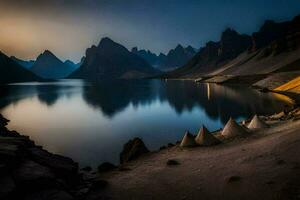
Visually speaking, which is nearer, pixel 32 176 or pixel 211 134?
pixel 32 176

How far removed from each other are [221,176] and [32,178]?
1174 centimetres

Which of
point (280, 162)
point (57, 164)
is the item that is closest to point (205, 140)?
point (280, 162)

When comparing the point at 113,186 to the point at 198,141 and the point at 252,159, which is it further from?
the point at 198,141

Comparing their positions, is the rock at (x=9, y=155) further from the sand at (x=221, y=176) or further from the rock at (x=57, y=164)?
the sand at (x=221, y=176)

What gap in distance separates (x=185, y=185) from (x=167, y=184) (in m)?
1.30

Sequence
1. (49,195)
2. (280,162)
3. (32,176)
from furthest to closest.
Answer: (280,162)
(32,176)
(49,195)

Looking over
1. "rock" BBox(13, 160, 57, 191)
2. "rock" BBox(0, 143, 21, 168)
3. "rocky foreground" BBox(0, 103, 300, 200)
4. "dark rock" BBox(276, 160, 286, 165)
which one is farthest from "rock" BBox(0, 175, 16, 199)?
"dark rock" BBox(276, 160, 286, 165)

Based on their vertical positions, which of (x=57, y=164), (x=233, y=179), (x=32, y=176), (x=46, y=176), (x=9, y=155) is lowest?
(x=233, y=179)

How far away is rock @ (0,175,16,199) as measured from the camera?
51.2 ft

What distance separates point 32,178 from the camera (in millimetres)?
18016

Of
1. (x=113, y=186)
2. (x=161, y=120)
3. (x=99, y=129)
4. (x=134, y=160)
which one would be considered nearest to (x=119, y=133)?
(x=99, y=129)

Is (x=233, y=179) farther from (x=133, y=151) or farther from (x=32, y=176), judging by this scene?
(x=133, y=151)

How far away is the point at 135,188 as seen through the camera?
66.9 feet

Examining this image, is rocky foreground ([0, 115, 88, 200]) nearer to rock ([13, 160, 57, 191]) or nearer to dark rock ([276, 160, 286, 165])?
rock ([13, 160, 57, 191])
